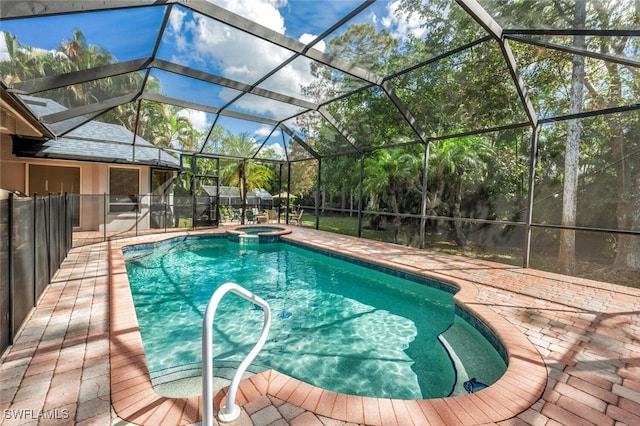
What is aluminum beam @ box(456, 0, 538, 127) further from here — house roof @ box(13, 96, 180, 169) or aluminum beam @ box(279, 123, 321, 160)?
house roof @ box(13, 96, 180, 169)

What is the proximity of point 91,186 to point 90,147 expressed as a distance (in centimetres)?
138

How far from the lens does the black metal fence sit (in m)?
2.48

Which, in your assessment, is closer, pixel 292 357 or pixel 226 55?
pixel 292 357

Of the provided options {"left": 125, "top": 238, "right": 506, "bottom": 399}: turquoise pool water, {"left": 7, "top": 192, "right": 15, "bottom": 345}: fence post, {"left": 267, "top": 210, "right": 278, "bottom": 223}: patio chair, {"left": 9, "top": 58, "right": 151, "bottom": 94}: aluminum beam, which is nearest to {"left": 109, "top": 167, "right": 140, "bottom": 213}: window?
{"left": 125, "top": 238, "right": 506, "bottom": 399}: turquoise pool water

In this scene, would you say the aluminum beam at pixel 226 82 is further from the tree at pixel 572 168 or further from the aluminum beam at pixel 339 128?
the tree at pixel 572 168

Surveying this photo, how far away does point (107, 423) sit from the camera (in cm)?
179

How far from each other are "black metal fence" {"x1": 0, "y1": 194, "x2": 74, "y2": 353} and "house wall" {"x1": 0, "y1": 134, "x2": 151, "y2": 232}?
206 inches

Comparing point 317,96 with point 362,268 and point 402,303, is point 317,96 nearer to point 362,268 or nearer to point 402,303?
point 362,268

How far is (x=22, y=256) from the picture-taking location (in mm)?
2939

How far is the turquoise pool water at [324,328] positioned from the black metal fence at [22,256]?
132 cm

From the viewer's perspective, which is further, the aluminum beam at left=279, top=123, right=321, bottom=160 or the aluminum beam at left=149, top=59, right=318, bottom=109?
the aluminum beam at left=279, top=123, right=321, bottom=160

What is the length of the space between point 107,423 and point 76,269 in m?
4.79

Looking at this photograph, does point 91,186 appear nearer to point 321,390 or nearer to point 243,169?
point 243,169

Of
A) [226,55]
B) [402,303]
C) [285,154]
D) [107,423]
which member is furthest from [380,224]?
[107,423]
